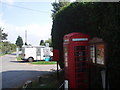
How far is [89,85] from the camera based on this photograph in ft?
20.5

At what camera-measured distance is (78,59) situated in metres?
6.68

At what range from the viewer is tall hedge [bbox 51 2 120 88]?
493cm

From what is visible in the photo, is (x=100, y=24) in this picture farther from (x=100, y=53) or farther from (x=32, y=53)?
(x=32, y=53)

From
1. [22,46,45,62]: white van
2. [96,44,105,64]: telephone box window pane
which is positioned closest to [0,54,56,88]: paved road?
[96,44,105,64]: telephone box window pane

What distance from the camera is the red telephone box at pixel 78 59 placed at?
6.65 meters

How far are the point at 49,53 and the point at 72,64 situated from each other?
23.3 m

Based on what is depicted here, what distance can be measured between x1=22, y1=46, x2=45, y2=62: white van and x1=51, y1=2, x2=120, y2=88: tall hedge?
64.7 ft

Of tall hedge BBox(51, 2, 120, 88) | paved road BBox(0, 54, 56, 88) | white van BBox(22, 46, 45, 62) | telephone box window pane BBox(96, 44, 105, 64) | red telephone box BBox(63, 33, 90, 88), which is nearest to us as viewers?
tall hedge BBox(51, 2, 120, 88)

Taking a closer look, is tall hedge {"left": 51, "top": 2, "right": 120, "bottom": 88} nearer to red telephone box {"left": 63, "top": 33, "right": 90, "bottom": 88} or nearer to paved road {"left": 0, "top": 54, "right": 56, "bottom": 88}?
red telephone box {"left": 63, "top": 33, "right": 90, "bottom": 88}

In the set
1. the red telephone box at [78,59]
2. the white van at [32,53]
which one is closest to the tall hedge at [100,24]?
the red telephone box at [78,59]

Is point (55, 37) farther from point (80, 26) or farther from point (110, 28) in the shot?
point (110, 28)

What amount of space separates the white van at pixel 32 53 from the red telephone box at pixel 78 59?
22.0 meters

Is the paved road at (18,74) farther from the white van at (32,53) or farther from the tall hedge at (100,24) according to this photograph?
the white van at (32,53)

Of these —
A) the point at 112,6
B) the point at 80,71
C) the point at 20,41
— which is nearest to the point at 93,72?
the point at 80,71
